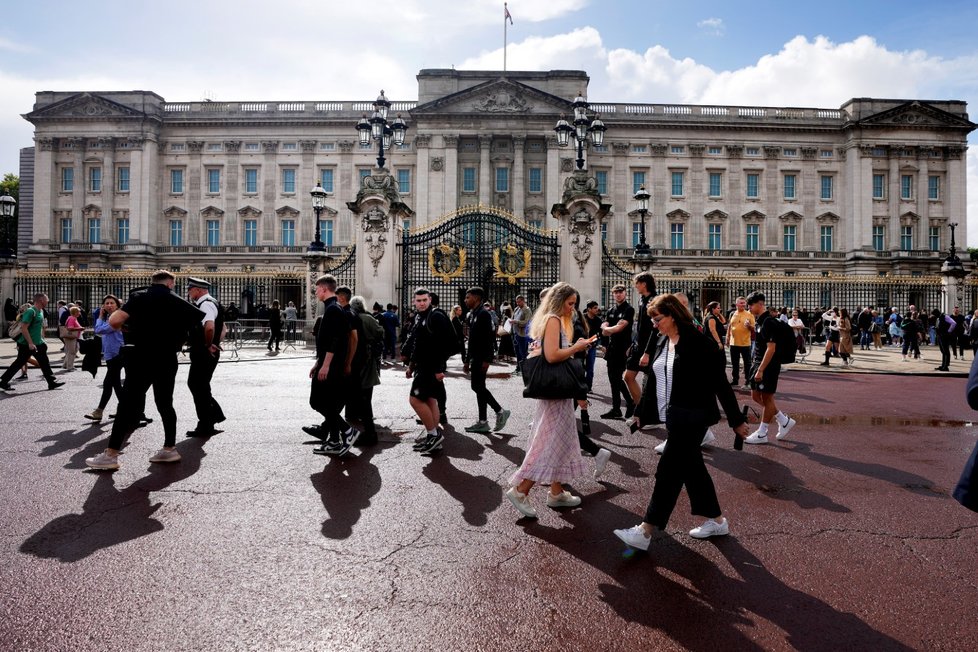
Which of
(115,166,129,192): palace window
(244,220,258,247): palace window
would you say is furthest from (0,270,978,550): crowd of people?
(115,166,129,192): palace window

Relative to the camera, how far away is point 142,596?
3344 mm

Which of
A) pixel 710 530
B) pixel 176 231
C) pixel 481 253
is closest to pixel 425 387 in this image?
pixel 710 530

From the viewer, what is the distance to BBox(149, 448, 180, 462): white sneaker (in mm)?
6211

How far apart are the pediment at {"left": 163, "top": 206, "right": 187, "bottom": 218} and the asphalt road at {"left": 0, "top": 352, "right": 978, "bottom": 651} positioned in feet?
167

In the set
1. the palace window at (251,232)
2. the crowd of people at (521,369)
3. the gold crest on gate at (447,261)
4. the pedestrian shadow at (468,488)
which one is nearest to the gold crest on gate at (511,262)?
the gold crest on gate at (447,261)

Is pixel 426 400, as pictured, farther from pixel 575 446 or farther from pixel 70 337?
pixel 70 337

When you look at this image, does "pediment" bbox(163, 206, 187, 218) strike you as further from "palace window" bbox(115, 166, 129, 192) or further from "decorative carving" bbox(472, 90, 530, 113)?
"decorative carving" bbox(472, 90, 530, 113)

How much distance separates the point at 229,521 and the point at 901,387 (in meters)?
14.2

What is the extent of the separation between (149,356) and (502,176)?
46045 mm

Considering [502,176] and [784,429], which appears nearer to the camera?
[784,429]

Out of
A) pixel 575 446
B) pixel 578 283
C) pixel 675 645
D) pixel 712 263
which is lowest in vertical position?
pixel 675 645

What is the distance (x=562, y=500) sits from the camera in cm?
488

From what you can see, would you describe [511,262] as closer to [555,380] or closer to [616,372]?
[616,372]

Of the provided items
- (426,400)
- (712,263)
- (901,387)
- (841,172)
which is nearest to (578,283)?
(901,387)
